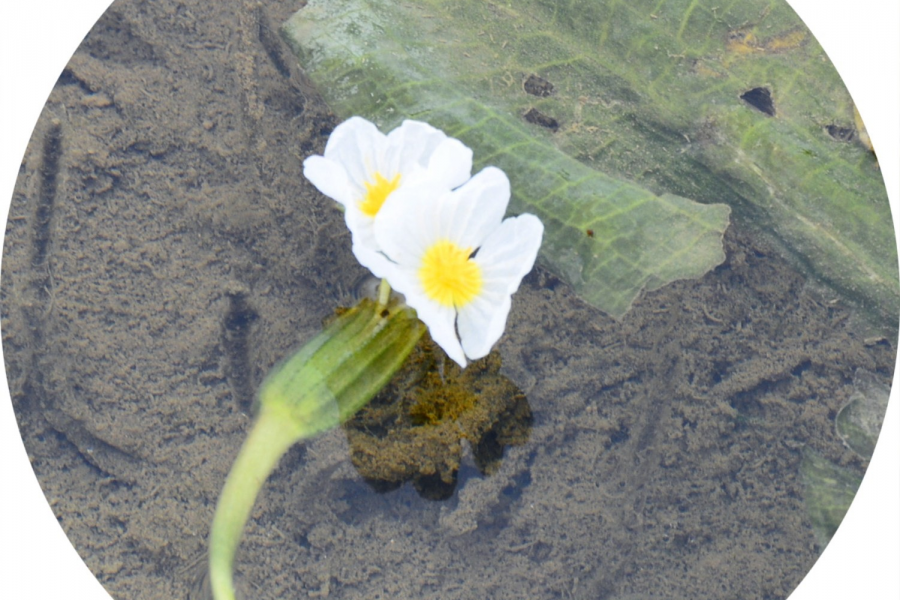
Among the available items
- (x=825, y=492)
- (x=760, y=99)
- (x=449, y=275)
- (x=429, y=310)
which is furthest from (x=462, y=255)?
(x=825, y=492)

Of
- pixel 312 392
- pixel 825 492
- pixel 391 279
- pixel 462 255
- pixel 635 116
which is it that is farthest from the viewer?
pixel 635 116

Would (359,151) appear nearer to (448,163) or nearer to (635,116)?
(448,163)

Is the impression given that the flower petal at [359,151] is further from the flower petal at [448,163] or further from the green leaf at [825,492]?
the green leaf at [825,492]

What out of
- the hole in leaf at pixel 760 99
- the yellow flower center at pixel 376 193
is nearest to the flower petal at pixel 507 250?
the yellow flower center at pixel 376 193

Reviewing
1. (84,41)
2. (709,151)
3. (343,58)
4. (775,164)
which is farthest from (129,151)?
(775,164)

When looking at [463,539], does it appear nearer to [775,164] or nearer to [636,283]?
[636,283]

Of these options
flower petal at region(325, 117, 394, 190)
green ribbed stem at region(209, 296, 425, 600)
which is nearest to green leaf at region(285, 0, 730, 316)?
flower petal at region(325, 117, 394, 190)
